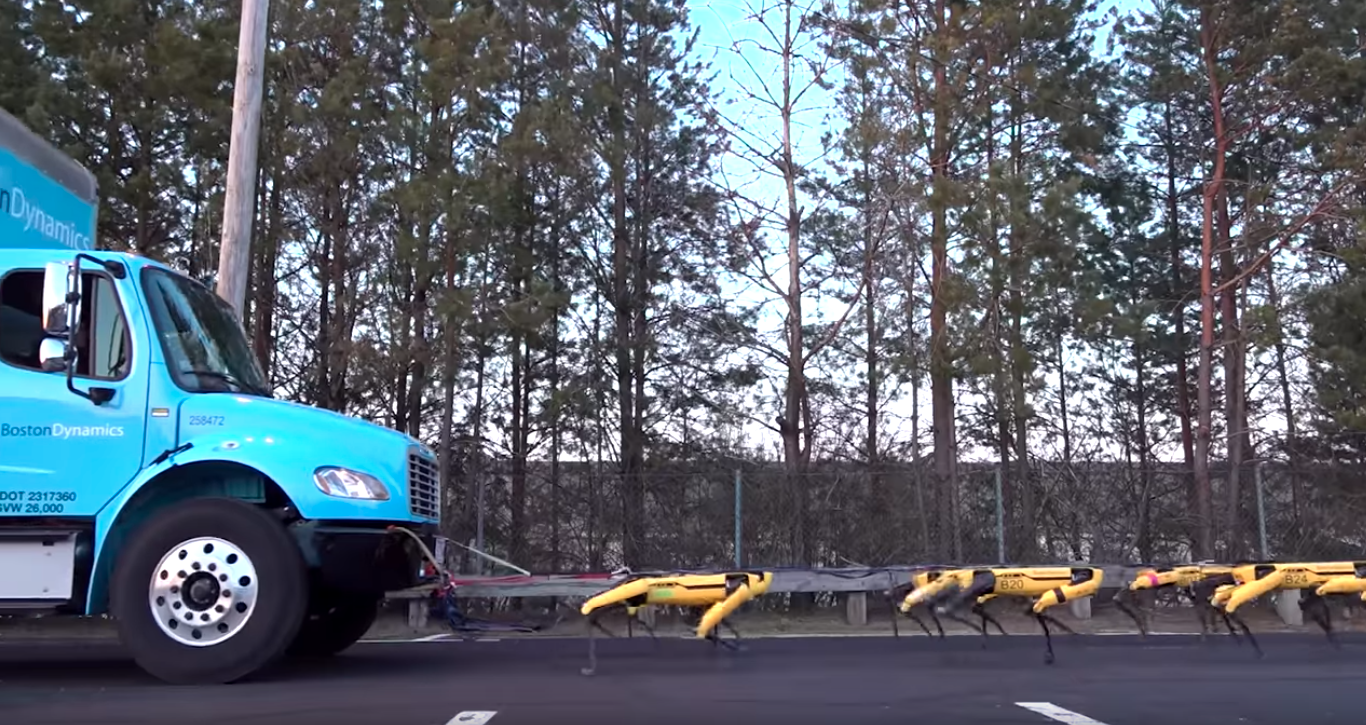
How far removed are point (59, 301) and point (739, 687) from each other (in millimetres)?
5021

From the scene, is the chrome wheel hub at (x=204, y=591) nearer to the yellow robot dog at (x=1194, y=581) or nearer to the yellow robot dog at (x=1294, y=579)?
the yellow robot dog at (x=1194, y=581)

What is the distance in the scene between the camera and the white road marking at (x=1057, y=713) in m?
6.70

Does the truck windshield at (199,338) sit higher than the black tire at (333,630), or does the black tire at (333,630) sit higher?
the truck windshield at (199,338)

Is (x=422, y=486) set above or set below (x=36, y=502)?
above

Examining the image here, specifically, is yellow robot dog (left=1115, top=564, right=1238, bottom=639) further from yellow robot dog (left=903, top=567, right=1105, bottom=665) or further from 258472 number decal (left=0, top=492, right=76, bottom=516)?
258472 number decal (left=0, top=492, right=76, bottom=516)

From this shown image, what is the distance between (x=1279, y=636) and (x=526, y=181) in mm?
10869

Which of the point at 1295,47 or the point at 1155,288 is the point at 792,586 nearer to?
the point at 1295,47

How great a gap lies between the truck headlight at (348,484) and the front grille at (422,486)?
1.17ft

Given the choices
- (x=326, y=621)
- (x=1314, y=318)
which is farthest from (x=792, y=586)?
(x=1314, y=318)

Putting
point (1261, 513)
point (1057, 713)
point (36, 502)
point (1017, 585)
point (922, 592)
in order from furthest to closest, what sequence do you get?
point (1261, 513) → point (1017, 585) → point (922, 592) → point (36, 502) → point (1057, 713)

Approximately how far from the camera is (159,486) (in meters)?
8.15

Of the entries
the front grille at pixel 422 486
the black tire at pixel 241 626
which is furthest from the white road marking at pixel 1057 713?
the black tire at pixel 241 626

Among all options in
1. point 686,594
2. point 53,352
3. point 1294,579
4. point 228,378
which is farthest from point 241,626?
point 1294,579

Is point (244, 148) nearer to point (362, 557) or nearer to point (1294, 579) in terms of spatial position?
point (362, 557)
